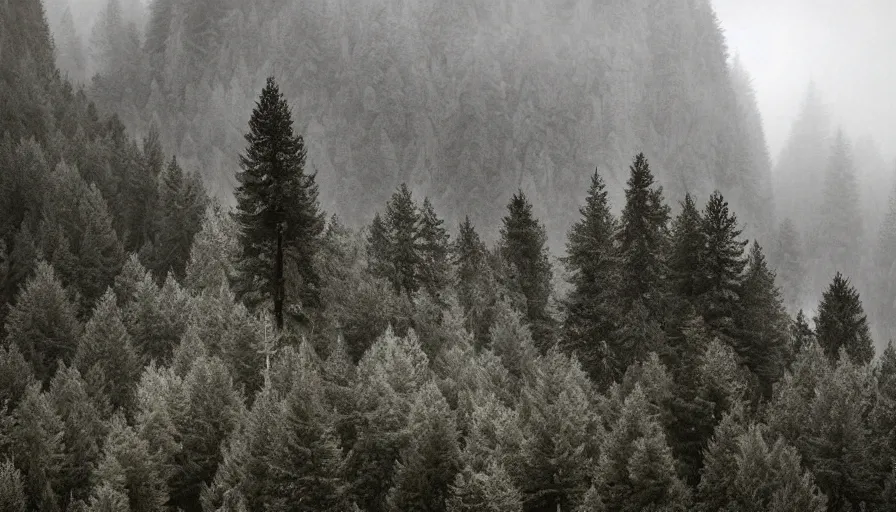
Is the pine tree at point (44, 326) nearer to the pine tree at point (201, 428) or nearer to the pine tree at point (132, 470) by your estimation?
the pine tree at point (201, 428)

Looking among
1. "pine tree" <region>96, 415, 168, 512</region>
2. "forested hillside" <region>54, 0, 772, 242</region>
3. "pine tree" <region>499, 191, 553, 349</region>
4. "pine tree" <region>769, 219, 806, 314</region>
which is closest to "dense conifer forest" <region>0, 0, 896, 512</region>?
"pine tree" <region>96, 415, 168, 512</region>

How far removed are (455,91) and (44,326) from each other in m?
134

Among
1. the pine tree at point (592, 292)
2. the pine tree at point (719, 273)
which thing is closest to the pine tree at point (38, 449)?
the pine tree at point (592, 292)

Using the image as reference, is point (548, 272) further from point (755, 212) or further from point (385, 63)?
point (385, 63)

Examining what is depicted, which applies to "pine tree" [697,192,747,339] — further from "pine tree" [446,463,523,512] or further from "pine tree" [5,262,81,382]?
"pine tree" [5,262,81,382]

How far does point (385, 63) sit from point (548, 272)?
418 feet

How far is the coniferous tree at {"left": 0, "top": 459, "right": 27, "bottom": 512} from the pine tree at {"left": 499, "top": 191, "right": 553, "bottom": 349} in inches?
1294

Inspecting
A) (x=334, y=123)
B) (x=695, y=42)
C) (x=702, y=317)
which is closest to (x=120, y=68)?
(x=334, y=123)

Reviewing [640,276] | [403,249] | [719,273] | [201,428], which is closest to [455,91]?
[403,249]

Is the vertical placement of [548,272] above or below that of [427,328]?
above

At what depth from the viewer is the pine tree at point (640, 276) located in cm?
4281

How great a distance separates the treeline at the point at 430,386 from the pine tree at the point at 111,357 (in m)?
0.16

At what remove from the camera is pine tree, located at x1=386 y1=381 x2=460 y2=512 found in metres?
A: 28.5

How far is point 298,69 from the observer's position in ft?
561
